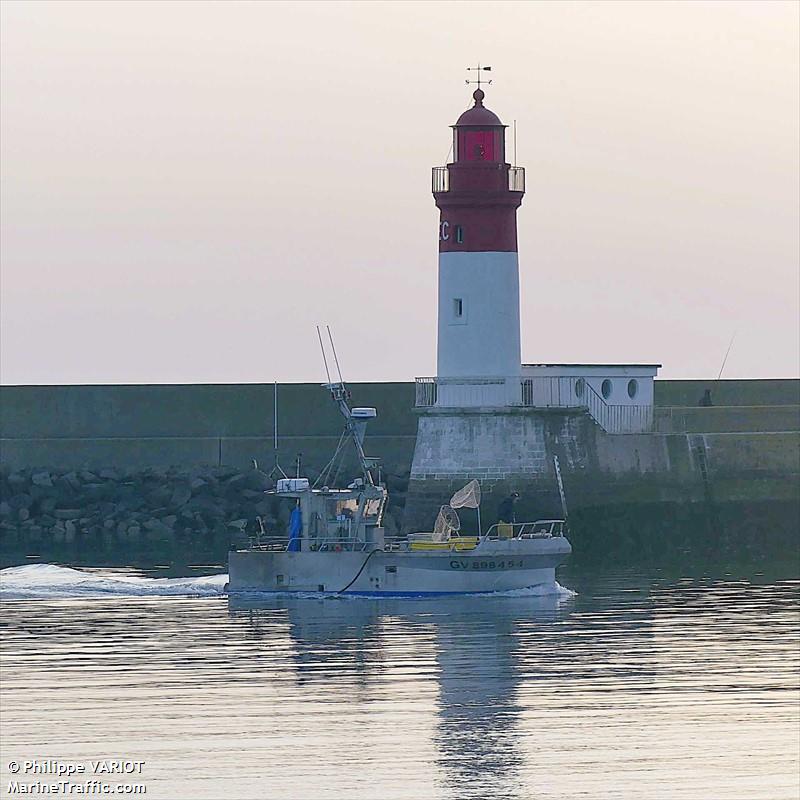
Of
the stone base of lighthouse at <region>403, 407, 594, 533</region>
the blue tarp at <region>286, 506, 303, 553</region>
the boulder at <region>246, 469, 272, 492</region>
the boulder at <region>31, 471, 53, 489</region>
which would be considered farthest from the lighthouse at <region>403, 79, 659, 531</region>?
the boulder at <region>31, 471, 53, 489</region>

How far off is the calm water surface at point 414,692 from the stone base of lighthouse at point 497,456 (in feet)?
24.9

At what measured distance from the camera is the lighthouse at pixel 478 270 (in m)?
41.3

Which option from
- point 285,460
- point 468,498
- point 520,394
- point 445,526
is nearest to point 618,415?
point 520,394

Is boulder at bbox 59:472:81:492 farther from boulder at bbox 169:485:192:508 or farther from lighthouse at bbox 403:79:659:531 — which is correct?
lighthouse at bbox 403:79:659:531

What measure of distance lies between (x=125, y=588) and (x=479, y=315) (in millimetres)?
10285

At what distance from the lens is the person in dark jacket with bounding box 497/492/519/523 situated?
40.3 meters

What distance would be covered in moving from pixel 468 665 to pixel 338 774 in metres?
6.19

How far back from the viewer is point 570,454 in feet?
136

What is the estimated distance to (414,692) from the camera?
23438 mm

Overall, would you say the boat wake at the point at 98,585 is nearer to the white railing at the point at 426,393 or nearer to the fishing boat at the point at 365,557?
the fishing boat at the point at 365,557

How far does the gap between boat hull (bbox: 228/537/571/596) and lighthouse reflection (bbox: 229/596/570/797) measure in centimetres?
23

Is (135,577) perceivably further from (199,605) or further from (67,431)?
(67,431)

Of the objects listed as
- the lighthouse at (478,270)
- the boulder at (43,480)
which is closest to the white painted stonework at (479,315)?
the lighthouse at (478,270)

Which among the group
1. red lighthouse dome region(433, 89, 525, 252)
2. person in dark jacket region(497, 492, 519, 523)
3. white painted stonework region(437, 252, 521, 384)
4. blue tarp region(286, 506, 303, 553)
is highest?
red lighthouse dome region(433, 89, 525, 252)
